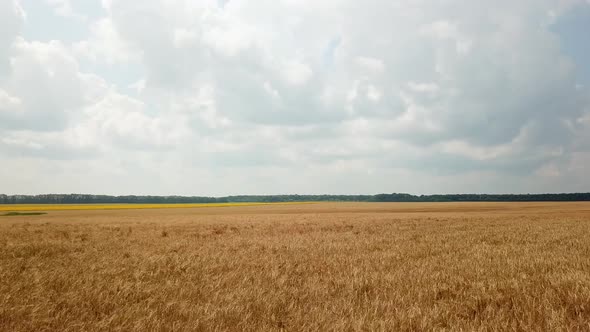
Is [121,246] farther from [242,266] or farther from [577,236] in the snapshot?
[577,236]

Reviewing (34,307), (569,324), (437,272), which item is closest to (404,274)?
(437,272)

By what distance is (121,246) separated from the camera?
47.0 ft

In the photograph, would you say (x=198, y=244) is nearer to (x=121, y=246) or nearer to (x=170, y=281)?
(x=121, y=246)

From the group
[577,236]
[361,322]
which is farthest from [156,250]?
[577,236]

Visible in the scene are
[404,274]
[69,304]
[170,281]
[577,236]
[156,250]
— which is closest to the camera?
[69,304]

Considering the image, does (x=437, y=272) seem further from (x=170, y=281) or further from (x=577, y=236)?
(x=577, y=236)

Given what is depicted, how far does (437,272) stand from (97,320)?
7.53 m

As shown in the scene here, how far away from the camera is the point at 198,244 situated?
612 inches

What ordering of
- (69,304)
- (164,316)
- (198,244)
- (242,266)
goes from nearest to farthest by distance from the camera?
(164,316)
(69,304)
(242,266)
(198,244)

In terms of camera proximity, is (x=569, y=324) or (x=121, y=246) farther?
(x=121, y=246)

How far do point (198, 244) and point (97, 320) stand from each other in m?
9.81

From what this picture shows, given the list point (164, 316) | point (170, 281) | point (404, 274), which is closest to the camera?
point (164, 316)

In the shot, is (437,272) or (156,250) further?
(156,250)

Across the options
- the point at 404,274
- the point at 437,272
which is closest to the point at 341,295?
the point at 404,274
